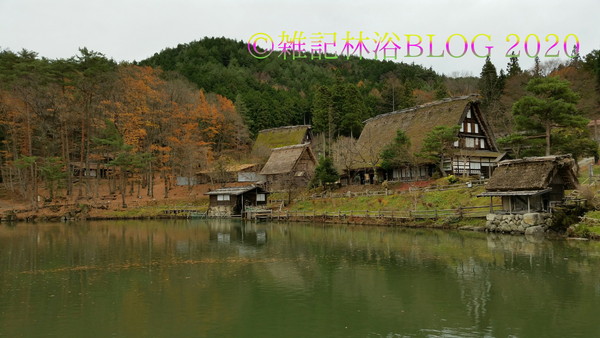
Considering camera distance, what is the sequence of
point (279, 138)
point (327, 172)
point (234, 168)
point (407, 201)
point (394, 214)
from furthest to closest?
point (279, 138) < point (234, 168) < point (327, 172) < point (407, 201) < point (394, 214)

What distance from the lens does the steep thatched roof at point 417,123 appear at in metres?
41.8

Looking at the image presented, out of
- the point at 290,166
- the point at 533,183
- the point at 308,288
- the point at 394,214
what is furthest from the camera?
the point at 290,166

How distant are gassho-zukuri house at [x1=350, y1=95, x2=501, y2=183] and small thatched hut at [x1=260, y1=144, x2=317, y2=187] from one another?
6.22 meters

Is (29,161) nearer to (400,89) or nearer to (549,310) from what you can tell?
(549,310)

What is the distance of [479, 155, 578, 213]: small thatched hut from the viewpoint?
24.5 metres

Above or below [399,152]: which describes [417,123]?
above

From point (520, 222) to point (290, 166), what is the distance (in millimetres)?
28284

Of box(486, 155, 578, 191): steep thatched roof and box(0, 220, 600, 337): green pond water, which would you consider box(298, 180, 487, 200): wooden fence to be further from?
box(0, 220, 600, 337): green pond water

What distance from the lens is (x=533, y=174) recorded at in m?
25.0

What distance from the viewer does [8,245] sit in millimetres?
25312

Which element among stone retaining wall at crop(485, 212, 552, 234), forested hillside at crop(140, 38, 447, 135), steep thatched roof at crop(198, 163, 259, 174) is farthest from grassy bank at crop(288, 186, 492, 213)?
forested hillside at crop(140, 38, 447, 135)

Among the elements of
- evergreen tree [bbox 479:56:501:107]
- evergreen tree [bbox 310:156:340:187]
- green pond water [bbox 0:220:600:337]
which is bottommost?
green pond water [bbox 0:220:600:337]

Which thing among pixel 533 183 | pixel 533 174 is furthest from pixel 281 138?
pixel 533 183

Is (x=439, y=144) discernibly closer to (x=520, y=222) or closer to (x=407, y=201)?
(x=407, y=201)
